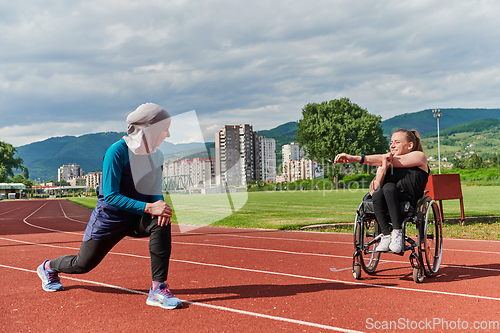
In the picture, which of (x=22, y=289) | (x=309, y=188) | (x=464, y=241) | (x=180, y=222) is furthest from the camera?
(x=309, y=188)

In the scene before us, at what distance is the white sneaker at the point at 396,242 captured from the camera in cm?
421

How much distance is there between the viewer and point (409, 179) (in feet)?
14.4

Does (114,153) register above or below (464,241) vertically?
above

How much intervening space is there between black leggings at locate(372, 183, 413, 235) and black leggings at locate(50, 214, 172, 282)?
226cm

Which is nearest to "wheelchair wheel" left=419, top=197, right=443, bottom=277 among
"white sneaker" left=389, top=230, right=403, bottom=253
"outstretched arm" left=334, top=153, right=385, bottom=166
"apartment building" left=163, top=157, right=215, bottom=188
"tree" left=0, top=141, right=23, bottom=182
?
"white sneaker" left=389, top=230, right=403, bottom=253

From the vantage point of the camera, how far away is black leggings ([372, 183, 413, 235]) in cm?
428

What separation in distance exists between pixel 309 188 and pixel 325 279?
57514 millimetres

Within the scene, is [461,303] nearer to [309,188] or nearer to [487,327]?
[487,327]

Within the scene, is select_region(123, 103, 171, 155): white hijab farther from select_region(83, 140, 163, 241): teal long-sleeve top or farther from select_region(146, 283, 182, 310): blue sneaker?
select_region(146, 283, 182, 310): blue sneaker

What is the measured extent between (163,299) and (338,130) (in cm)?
5371

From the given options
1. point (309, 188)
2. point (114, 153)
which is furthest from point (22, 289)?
point (309, 188)

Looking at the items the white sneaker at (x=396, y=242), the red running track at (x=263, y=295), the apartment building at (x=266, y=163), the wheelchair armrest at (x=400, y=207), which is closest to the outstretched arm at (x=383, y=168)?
the wheelchair armrest at (x=400, y=207)

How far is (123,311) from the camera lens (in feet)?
11.7

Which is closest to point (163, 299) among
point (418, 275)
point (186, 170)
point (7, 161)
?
point (418, 275)
